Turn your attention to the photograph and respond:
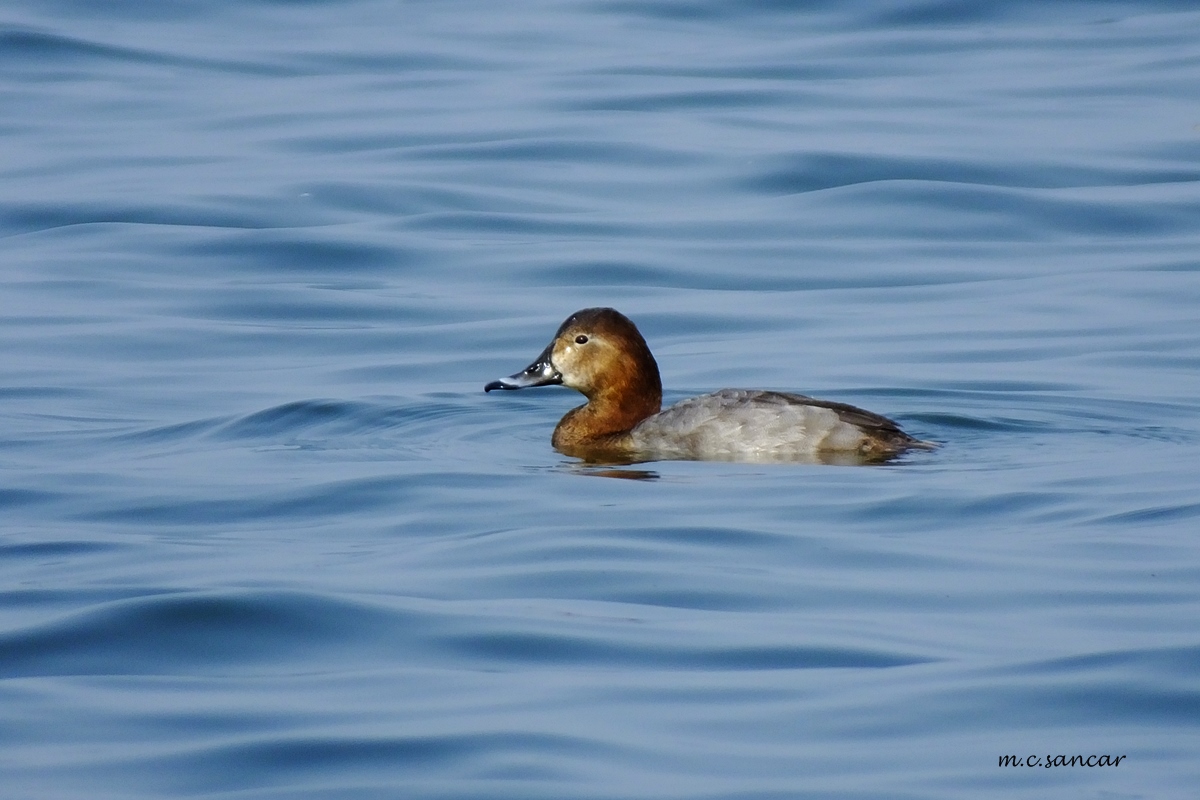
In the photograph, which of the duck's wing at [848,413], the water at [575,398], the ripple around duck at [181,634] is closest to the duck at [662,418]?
the duck's wing at [848,413]

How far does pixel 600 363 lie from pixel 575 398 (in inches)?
80.4

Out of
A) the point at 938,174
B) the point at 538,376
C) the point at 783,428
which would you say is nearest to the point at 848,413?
the point at 783,428

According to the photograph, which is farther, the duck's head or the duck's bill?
the duck's bill

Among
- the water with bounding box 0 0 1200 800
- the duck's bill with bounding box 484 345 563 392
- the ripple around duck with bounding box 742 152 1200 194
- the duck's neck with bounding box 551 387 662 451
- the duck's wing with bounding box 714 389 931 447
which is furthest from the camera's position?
the ripple around duck with bounding box 742 152 1200 194

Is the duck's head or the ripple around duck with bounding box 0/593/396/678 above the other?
the duck's head

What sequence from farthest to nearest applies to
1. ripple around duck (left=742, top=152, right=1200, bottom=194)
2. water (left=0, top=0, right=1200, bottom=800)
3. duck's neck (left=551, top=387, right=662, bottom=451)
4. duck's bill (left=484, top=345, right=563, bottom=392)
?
ripple around duck (left=742, top=152, right=1200, bottom=194), duck's bill (left=484, top=345, right=563, bottom=392), duck's neck (left=551, top=387, right=662, bottom=451), water (left=0, top=0, right=1200, bottom=800)

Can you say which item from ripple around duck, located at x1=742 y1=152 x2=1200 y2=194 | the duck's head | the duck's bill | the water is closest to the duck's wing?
the water

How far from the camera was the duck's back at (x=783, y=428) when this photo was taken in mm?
8820

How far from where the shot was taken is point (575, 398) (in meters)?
11.9

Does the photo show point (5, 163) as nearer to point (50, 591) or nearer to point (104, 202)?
point (104, 202)

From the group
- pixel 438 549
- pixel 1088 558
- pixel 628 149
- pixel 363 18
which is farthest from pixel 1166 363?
pixel 363 18

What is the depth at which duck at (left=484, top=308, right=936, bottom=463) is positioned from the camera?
29.0 ft

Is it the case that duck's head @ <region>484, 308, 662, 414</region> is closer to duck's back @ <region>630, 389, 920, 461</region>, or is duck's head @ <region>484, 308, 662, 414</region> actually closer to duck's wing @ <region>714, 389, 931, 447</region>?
duck's back @ <region>630, 389, 920, 461</region>

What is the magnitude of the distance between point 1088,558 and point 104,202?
985 centimetres
